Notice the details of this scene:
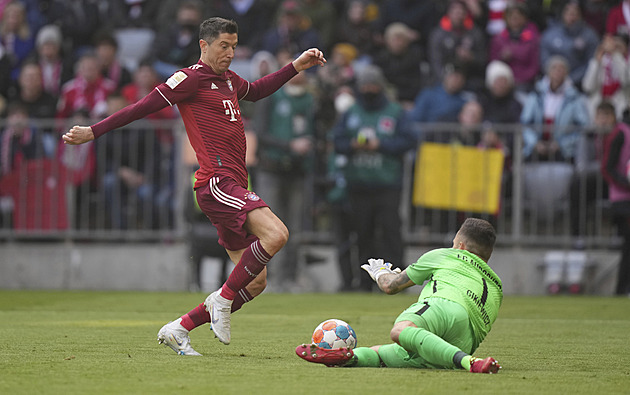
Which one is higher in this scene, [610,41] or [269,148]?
[610,41]

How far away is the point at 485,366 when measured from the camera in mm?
6094

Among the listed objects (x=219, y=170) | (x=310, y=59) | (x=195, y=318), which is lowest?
(x=195, y=318)

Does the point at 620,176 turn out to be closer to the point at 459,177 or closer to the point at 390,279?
the point at 459,177

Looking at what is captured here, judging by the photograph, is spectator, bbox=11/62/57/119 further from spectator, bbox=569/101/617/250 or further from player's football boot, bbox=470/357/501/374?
player's football boot, bbox=470/357/501/374

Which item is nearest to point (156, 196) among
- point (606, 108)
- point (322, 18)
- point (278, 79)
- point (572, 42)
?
point (322, 18)

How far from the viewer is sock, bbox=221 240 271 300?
7.69 meters

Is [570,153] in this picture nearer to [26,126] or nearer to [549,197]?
[549,197]

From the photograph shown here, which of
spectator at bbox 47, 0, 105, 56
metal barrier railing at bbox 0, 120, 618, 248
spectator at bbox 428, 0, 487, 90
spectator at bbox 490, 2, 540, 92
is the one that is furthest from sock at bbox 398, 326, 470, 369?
spectator at bbox 47, 0, 105, 56

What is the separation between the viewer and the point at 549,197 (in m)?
15.7

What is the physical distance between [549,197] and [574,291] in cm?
137

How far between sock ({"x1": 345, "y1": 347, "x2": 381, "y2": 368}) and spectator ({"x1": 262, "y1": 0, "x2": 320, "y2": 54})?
35.4 feet

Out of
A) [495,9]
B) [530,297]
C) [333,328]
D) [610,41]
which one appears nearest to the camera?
[333,328]

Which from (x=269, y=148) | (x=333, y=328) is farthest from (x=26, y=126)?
(x=333, y=328)

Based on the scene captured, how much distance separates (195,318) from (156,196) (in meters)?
8.72
